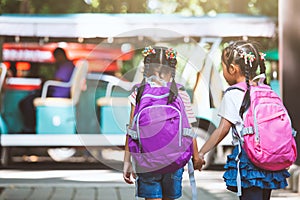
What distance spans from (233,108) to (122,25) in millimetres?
9706

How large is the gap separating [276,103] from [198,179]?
26.9 ft

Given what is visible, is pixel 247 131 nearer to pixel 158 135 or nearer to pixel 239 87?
pixel 239 87

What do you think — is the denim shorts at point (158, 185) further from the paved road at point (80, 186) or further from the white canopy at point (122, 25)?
the white canopy at point (122, 25)

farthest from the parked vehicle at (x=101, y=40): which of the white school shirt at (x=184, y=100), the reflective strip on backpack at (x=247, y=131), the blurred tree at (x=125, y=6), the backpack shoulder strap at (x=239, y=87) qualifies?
the reflective strip on backpack at (x=247, y=131)

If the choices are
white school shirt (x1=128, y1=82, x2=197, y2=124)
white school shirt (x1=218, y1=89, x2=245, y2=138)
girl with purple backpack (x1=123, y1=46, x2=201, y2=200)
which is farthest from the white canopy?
white school shirt (x1=218, y1=89, x2=245, y2=138)

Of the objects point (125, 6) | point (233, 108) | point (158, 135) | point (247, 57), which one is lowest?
point (158, 135)

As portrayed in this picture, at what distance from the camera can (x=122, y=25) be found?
1519 centimetres

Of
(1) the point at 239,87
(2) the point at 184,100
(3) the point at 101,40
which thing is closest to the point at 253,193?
(1) the point at 239,87

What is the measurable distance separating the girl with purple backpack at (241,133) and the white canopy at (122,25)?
9.38 m

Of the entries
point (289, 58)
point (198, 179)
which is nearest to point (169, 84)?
point (289, 58)

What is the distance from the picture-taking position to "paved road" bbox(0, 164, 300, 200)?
36.5ft

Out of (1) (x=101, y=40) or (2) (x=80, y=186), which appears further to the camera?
(1) (x=101, y=40)

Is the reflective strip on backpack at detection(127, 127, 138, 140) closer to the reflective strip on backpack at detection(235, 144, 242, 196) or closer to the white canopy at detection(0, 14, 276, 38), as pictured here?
the reflective strip on backpack at detection(235, 144, 242, 196)

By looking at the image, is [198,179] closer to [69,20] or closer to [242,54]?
[69,20]
